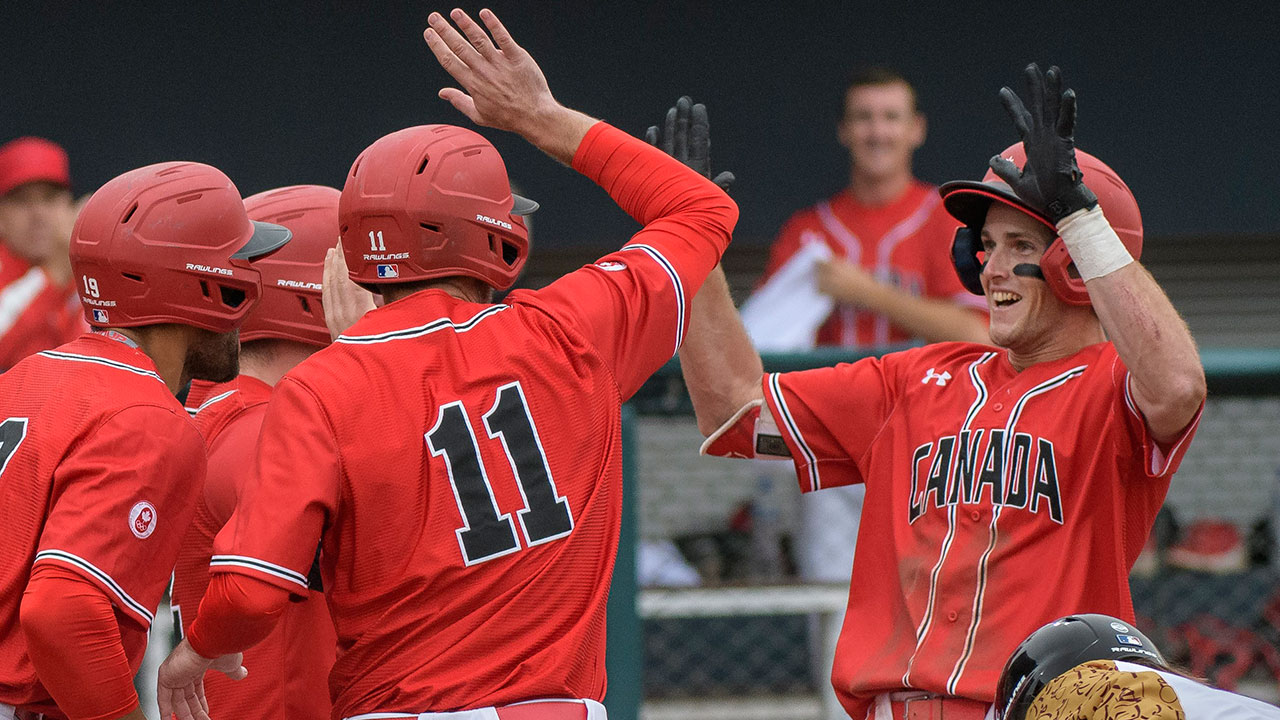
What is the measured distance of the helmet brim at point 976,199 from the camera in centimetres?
287

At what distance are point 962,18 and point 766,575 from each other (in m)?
3.12

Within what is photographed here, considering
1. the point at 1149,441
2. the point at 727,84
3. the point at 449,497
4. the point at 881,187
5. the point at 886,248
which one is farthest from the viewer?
the point at 727,84

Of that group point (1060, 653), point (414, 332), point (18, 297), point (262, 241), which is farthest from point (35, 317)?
point (1060, 653)

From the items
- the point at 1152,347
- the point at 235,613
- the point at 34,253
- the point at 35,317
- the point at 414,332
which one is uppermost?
the point at 414,332

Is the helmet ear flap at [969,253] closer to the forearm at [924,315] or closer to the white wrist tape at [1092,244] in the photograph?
the white wrist tape at [1092,244]

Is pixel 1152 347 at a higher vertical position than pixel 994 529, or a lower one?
higher

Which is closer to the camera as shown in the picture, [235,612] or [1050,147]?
[235,612]

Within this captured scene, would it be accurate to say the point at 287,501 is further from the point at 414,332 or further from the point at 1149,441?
the point at 1149,441

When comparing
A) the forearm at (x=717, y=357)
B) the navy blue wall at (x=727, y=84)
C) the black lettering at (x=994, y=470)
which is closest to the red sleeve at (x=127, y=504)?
the forearm at (x=717, y=357)

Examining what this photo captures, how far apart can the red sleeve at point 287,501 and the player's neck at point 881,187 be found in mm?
3588

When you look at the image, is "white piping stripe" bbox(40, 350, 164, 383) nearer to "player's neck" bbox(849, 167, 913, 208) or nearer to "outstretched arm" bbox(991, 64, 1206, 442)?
"outstretched arm" bbox(991, 64, 1206, 442)

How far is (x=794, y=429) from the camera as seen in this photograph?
3.12 m

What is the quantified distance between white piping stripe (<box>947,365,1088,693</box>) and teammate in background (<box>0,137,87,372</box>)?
3.89 metres

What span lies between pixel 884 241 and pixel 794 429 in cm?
246
